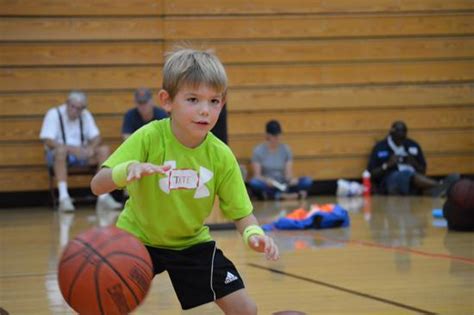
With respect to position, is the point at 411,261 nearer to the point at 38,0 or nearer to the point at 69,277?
the point at 69,277

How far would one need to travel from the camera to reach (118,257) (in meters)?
3.82

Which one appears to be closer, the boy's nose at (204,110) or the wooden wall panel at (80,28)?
the boy's nose at (204,110)

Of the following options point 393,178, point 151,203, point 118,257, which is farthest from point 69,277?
point 393,178

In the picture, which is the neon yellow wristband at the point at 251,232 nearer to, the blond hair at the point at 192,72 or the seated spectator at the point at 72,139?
the blond hair at the point at 192,72

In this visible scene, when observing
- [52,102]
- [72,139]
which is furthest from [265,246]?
[52,102]

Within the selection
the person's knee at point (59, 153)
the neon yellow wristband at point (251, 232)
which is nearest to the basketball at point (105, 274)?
the neon yellow wristband at point (251, 232)

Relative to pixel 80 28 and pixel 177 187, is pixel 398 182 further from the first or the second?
pixel 177 187

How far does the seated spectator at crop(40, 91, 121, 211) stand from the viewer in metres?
12.6

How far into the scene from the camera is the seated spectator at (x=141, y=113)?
12.4 metres

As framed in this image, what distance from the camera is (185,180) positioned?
4164mm

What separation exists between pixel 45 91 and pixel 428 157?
6.33m

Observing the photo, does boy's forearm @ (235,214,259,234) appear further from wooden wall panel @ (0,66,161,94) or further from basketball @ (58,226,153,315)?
wooden wall panel @ (0,66,161,94)

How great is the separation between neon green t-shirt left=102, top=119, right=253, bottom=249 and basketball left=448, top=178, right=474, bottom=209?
15.7ft

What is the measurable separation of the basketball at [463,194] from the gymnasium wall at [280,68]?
5.91m
